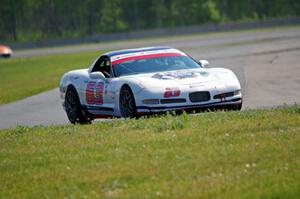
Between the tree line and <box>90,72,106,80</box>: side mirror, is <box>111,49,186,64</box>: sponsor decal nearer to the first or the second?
<box>90,72,106,80</box>: side mirror

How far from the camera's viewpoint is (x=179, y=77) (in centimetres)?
1397

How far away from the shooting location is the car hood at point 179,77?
13.7 m

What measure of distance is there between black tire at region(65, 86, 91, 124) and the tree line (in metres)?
79.3

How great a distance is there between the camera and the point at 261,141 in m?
9.02

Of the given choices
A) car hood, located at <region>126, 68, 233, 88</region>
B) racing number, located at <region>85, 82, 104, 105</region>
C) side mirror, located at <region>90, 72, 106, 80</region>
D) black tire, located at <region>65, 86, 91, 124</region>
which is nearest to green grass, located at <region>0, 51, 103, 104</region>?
black tire, located at <region>65, 86, 91, 124</region>

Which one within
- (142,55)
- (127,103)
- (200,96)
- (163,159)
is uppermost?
(163,159)

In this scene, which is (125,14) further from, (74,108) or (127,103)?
(127,103)

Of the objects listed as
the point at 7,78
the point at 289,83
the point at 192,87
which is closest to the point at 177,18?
the point at 7,78

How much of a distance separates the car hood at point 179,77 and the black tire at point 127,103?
27 centimetres

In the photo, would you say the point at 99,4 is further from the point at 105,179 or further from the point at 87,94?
the point at 105,179

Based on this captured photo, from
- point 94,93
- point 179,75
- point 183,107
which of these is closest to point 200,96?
point 183,107

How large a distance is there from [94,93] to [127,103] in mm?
1417

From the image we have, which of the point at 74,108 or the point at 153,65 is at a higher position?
the point at 153,65

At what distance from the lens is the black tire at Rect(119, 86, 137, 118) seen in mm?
13784
